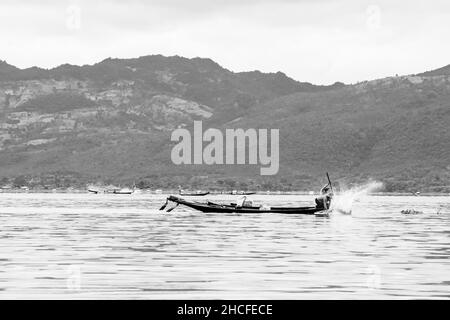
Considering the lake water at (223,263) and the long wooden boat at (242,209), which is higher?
the long wooden boat at (242,209)

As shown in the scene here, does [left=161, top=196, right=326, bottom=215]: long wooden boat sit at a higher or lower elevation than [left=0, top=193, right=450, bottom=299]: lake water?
higher

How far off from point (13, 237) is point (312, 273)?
28.2 meters

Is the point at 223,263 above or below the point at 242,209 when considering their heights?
below

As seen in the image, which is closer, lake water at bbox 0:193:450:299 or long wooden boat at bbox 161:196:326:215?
lake water at bbox 0:193:450:299

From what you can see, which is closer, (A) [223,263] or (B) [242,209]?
(A) [223,263]

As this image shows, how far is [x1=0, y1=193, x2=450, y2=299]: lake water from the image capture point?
3675 cm

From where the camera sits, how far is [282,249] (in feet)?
185

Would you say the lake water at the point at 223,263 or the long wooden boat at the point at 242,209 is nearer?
the lake water at the point at 223,263

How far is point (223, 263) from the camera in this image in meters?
47.4

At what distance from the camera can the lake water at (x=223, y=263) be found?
36750 millimetres
